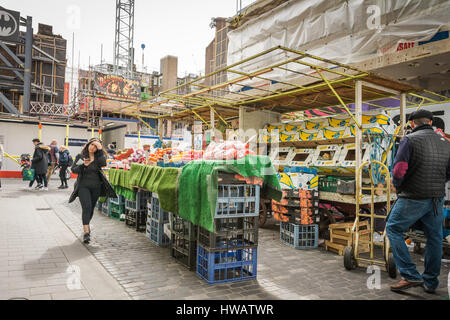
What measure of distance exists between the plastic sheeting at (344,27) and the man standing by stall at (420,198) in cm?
461

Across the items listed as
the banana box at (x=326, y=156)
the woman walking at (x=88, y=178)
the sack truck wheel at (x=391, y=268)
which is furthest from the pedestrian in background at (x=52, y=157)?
the sack truck wheel at (x=391, y=268)

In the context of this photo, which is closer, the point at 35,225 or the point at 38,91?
the point at 35,225

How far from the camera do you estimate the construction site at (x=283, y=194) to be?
13.7 feet

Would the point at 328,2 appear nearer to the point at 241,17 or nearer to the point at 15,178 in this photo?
the point at 241,17

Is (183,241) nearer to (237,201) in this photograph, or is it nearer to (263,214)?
(237,201)

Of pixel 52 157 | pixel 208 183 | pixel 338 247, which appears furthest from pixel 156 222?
pixel 52 157

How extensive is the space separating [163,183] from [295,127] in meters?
4.92

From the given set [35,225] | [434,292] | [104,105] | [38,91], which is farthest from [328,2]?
[38,91]

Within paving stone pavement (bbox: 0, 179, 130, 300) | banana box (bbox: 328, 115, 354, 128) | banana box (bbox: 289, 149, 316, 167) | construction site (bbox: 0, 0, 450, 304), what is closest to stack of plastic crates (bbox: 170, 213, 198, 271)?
construction site (bbox: 0, 0, 450, 304)

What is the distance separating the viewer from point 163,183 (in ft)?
17.9

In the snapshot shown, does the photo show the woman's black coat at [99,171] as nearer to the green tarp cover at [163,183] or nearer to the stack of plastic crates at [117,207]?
the green tarp cover at [163,183]

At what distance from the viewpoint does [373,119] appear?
717 centimetres

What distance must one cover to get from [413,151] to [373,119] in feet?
10.7
